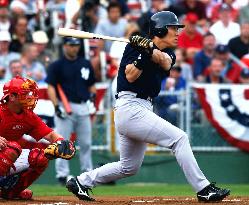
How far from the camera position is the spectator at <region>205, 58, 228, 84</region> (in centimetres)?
1522

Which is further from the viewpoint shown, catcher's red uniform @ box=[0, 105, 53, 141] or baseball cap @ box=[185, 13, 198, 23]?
baseball cap @ box=[185, 13, 198, 23]

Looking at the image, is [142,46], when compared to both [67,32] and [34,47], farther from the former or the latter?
[34,47]

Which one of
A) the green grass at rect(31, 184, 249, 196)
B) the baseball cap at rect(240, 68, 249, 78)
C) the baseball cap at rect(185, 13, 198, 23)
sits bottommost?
the green grass at rect(31, 184, 249, 196)

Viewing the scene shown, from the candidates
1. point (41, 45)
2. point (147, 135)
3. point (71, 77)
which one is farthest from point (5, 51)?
point (147, 135)

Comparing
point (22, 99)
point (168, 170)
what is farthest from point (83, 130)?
point (22, 99)

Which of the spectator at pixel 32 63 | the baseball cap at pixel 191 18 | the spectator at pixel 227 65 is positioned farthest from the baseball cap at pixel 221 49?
the spectator at pixel 32 63

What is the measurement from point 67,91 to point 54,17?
3759 mm

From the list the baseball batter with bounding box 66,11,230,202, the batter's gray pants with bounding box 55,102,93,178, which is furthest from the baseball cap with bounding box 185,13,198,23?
the baseball batter with bounding box 66,11,230,202

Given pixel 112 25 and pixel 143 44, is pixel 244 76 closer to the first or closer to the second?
pixel 112 25

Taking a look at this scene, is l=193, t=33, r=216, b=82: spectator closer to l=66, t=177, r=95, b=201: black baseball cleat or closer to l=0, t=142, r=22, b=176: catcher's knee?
l=66, t=177, r=95, b=201: black baseball cleat

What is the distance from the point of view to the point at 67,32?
957 centimetres

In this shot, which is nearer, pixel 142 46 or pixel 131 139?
pixel 142 46

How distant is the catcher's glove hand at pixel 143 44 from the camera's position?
834 centimetres

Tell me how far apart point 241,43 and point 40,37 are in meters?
3.92
